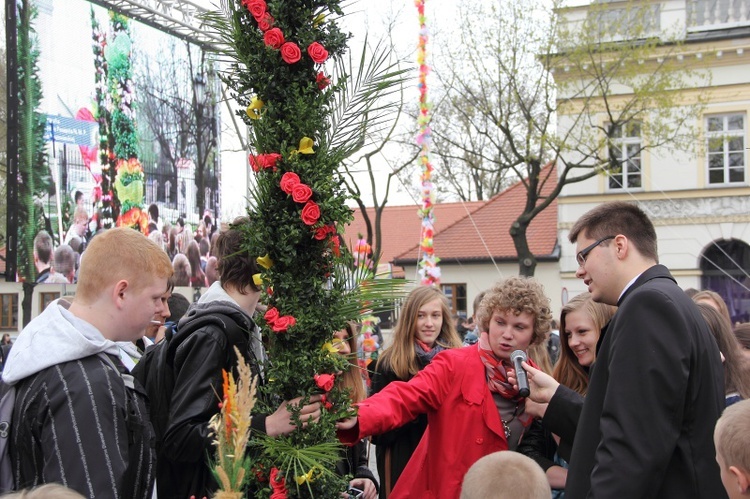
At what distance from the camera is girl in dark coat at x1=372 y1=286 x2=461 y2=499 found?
4883 millimetres

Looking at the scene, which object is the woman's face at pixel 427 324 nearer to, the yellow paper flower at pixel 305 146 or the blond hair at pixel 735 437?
Result: the yellow paper flower at pixel 305 146

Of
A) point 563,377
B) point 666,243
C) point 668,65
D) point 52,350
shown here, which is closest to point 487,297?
point 563,377

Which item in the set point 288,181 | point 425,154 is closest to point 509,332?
point 288,181

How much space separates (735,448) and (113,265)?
Result: 81.3 inches

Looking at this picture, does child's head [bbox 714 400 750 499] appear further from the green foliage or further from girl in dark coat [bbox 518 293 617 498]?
the green foliage

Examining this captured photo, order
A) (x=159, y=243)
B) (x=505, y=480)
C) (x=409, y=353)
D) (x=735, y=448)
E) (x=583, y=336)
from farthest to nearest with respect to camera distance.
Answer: (x=159, y=243)
(x=409, y=353)
(x=583, y=336)
(x=505, y=480)
(x=735, y=448)

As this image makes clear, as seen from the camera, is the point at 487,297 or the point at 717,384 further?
the point at 487,297

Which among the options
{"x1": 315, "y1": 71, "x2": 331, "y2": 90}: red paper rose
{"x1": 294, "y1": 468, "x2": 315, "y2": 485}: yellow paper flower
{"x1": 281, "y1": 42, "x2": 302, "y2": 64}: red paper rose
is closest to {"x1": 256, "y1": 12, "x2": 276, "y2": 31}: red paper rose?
{"x1": 281, "y1": 42, "x2": 302, "y2": 64}: red paper rose

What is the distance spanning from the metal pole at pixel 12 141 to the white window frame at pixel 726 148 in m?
18.6

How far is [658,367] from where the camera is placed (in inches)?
104

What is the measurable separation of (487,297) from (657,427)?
1.53 m

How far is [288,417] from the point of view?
2.82 metres

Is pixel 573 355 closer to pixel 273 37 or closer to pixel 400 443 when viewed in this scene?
pixel 400 443

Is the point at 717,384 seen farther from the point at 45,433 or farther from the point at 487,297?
the point at 45,433
